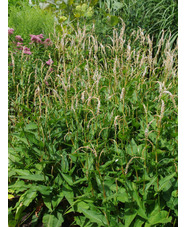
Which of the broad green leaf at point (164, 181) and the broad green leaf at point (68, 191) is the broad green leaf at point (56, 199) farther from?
the broad green leaf at point (164, 181)

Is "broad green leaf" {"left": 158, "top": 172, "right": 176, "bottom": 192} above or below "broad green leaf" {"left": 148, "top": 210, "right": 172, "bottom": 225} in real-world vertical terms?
above

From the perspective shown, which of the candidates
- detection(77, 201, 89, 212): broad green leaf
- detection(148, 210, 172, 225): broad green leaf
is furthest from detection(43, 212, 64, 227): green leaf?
detection(148, 210, 172, 225): broad green leaf

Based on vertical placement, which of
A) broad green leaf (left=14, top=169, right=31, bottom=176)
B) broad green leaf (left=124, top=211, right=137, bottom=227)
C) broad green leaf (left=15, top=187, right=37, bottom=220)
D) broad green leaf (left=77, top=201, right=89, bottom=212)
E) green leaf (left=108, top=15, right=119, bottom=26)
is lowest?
broad green leaf (left=15, top=187, right=37, bottom=220)

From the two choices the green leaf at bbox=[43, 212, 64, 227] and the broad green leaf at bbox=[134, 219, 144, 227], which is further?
the green leaf at bbox=[43, 212, 64, 227]

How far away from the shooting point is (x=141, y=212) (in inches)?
54.5

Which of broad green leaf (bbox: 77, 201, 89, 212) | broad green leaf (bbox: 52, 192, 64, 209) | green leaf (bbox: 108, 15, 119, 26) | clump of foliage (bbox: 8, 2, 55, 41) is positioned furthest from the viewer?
green leaf (bbox: 108, 15, 119, 26)

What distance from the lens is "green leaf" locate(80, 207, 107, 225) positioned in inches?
56.4

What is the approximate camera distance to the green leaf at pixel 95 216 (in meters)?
1.43

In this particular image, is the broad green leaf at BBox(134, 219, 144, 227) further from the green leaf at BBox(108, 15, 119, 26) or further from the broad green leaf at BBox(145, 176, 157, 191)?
the green leaf at BBox(108, 15, 119, 26)

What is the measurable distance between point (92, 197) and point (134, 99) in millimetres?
960

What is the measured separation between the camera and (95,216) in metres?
1.46
